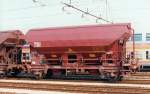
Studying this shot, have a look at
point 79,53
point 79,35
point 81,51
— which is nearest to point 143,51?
point 79,53

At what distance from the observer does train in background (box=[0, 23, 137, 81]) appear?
22.8m

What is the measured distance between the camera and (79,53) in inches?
949

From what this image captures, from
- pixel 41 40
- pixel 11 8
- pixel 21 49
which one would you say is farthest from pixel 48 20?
pixel 41 40

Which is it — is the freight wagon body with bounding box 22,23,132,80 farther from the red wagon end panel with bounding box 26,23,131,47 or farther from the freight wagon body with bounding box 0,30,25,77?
the freight wagon body with bounding box 0,30,25,77

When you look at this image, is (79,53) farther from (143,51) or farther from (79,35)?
(143,51)

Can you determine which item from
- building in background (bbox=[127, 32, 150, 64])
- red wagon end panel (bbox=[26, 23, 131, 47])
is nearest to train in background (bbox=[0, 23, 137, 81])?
red wagon end panel (bbox=[26, 23, 131, 47])

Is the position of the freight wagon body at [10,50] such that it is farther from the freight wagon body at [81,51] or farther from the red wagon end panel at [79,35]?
the red wagon end panel at [79,35]

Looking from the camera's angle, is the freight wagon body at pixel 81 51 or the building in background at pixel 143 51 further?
the building in background at pixel 143 51

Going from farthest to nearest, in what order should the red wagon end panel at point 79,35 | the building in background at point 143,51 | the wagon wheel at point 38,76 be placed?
the building in background at point 143,51, the wagon wheel at point 38,76, the red wagon end panel at point 79,35

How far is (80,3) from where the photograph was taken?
142 ft

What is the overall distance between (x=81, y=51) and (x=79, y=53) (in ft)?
0.90

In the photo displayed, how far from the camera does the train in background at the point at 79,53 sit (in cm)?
2278

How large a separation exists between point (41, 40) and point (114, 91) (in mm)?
9526

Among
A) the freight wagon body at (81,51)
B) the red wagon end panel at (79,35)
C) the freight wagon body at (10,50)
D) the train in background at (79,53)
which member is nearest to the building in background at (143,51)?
the train in background at (79,53)
